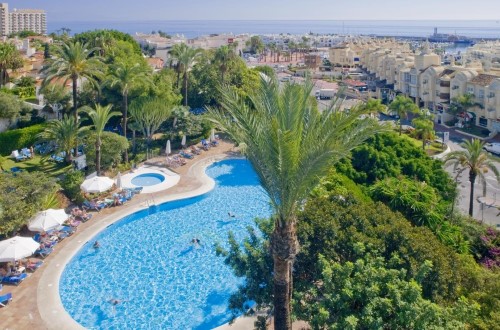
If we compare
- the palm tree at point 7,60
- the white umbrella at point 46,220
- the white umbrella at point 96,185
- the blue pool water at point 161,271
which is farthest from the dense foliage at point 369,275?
the palm tree at point 7,60

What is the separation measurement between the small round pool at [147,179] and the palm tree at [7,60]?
21512mm

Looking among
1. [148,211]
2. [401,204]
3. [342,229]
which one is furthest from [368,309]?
[148,211]

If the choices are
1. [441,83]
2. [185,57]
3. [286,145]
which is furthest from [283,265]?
[441,83]

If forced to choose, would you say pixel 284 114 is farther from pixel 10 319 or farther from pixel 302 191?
pixel 10 319

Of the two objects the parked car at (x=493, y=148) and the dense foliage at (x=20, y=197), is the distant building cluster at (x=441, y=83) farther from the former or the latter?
the dense foliage at (x=20, y=197)

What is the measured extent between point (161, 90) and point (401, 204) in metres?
23.0

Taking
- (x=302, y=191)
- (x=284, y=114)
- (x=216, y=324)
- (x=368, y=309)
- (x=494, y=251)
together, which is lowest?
(x=216, y=324)

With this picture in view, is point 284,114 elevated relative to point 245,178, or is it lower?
elevated

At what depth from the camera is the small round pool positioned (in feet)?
100

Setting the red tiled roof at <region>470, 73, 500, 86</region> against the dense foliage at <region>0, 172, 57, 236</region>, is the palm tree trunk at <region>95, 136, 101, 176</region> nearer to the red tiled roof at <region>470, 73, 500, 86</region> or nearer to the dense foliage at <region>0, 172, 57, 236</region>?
the dense foliage at <region>0, 172, 57, 236</region>

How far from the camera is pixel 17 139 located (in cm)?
3356

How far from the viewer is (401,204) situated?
21.9 metres

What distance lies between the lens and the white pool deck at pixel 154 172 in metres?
29.0

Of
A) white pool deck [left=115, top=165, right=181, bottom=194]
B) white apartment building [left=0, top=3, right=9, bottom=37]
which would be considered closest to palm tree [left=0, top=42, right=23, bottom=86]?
white pool deck [left=115, top=165, right=181, bottom=194]
